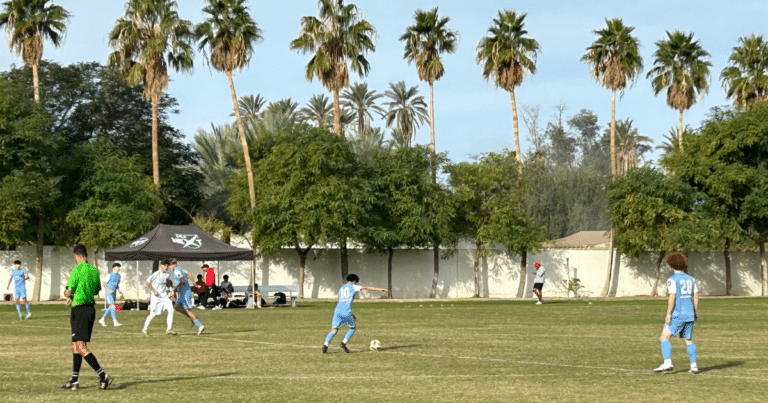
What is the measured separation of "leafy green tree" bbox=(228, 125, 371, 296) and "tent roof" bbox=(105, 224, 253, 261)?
34.7ft

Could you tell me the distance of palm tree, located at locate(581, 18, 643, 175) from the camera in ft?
184

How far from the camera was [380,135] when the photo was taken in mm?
85125

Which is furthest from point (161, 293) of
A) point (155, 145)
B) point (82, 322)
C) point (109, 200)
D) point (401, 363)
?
point (155, 145)

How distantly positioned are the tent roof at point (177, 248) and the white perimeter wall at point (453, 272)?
13058 millimetres

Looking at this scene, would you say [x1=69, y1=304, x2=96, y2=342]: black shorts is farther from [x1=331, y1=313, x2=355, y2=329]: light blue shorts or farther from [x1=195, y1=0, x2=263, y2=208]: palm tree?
[x1=195, y1=0, x2=263, y2=208]: palm tree

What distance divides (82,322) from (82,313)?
0.13m

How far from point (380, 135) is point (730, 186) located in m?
39.0

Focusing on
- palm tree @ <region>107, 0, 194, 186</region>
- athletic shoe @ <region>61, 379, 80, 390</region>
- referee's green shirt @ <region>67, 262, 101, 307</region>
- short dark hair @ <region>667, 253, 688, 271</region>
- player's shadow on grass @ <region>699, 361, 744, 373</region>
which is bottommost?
player's shadow on grass @ <region>699, 361, 744, 373</region>

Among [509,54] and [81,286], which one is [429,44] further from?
[81,286]

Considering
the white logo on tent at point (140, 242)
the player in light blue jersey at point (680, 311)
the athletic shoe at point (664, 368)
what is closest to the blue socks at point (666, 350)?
the player in light blue jersey at point (680, 311)

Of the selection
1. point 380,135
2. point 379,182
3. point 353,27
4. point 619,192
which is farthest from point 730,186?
point 380,135

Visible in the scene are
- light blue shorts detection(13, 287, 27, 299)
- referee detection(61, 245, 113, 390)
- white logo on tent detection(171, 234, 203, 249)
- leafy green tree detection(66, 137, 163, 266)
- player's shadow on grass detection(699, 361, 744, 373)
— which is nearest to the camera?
referee detection(61, 245, 113, 390)

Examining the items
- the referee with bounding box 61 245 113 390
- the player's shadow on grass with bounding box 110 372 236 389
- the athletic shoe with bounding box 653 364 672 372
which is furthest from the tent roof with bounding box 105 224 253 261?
the athletic shoe with bounding box 653 364 672 372

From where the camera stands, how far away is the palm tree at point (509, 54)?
55531mm
